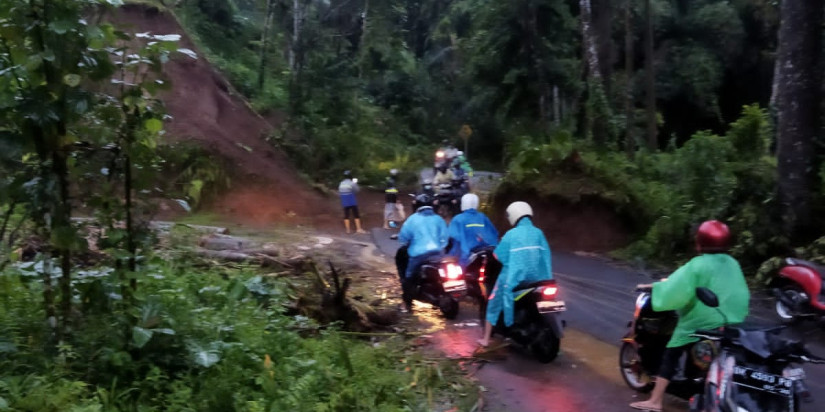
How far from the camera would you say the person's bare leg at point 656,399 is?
20.8 feet

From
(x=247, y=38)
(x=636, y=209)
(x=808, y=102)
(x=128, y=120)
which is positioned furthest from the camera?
(x=247, y=38)

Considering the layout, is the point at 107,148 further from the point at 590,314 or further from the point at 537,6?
the point at 537,6

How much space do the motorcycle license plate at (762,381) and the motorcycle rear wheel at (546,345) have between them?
10.8 feet

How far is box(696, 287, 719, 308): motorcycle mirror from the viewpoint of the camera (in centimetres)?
524

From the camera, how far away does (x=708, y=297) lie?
5250mm

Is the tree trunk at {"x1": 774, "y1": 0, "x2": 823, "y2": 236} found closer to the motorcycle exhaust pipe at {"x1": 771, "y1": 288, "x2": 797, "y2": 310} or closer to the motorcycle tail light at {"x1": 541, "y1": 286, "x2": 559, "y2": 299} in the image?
the motorcycle exhaust pipe at {"x1": 771, "y1": 288, "x2": 797, "y2": 310}

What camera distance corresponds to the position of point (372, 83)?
156 ft

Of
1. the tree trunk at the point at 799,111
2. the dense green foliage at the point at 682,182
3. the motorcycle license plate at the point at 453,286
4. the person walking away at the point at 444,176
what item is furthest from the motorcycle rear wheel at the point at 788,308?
the person walking away at the point at 444,176

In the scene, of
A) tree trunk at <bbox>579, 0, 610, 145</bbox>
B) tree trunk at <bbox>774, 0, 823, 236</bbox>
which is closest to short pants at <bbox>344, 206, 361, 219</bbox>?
tree trunk at <bbox>579, 0, 610, 145</bbox>

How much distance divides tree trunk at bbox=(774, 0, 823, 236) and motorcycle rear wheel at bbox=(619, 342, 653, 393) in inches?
244

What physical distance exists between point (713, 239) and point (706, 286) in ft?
1.20

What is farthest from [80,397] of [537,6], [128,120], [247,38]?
[247,38]

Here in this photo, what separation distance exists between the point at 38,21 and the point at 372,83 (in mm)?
42580

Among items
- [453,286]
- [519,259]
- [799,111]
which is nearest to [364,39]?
[799,111]
